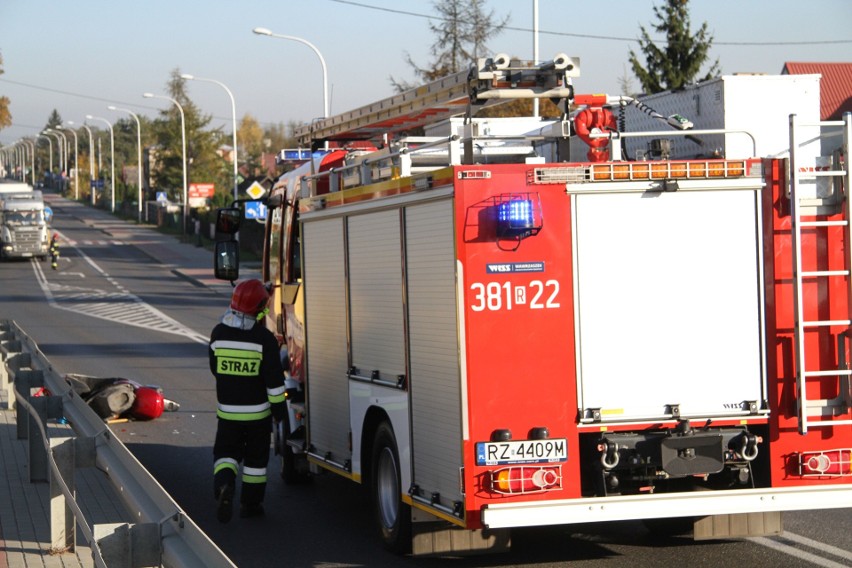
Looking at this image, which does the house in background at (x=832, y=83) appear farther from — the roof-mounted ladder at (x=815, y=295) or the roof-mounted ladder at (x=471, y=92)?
the roof-mounted ladder at (x=815, y=295)

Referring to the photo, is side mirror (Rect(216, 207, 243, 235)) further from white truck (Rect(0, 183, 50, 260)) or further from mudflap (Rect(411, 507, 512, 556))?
white truck (Rect(0, 183, 50, 260))

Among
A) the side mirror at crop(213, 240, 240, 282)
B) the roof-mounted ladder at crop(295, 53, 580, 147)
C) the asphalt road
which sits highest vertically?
the roof-mounted ladder at crop(295, 53, 580, 147)

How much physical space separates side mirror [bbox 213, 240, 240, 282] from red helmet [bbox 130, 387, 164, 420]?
13.4ft

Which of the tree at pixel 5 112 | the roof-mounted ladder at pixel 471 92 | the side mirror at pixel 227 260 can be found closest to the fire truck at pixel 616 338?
the roof-mounted ladder at pixel 471 92

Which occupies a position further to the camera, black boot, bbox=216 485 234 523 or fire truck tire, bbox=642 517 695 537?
black boot, bbox=216 485 234 523

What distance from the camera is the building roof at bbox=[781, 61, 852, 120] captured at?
201 ft

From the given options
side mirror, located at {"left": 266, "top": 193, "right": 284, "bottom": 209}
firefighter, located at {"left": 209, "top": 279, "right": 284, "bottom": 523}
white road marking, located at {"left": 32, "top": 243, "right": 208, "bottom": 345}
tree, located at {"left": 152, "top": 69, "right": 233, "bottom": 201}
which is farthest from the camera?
tree, located at {"left": 152, "top": 69, "right": 233, "bottom": 201}

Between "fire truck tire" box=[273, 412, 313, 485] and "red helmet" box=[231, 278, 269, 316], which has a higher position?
"red helmet" box=[231, 278, 269, 316]

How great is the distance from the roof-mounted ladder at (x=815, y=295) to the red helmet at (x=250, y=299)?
3974mm

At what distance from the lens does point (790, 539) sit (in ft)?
27.5

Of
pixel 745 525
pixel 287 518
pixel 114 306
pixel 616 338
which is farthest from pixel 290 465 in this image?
pixel 114 306

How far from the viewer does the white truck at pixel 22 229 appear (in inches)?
2167

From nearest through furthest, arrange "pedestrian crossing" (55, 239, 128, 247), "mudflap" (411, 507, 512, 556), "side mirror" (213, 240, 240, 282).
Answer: "mudflap" (411, 507, 512, 556)
"side mirror" (213, 240, 240, 282)
"pedestrian crossing" (55, 239, 128, 247)

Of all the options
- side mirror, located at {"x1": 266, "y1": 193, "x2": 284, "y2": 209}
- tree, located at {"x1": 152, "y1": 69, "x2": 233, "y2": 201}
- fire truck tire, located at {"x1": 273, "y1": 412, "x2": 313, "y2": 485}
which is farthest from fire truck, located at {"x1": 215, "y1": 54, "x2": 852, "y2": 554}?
tree, located at {"x1": 152, "y1": 69, "x2": 233, "y2": 201}
